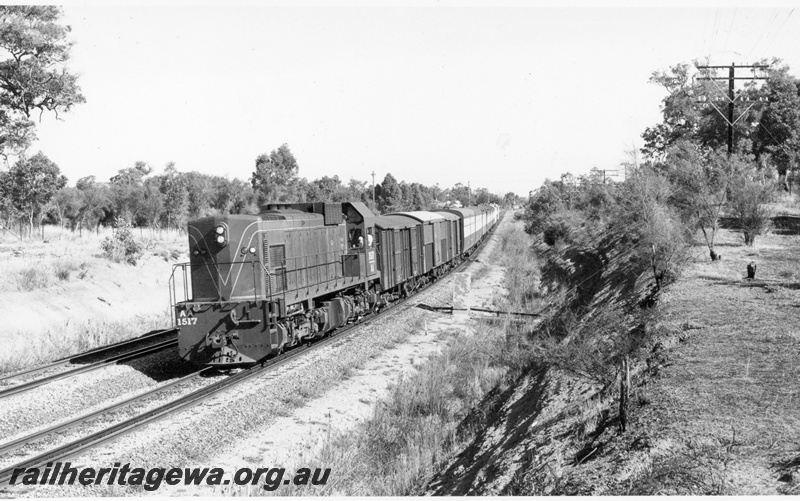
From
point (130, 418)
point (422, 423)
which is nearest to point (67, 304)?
point (130, 418)

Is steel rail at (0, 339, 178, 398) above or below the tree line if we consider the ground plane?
below

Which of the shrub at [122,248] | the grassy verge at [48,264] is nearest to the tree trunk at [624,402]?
the grassy verge at [48,264]

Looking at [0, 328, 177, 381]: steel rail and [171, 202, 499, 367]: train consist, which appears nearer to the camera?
[171, 202, 499, 367]: train consist

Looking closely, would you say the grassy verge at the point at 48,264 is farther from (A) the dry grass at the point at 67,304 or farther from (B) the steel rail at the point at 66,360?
(B) the steel rail at the point at 66,360

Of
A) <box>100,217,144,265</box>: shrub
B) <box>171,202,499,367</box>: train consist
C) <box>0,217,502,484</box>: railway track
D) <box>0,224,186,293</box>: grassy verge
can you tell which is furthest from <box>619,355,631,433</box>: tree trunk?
<box>100,217,144,265</box>: shrub

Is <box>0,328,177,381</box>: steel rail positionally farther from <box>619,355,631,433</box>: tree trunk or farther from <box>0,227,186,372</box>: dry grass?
<box>619,355,631,433</box>: tree trunk

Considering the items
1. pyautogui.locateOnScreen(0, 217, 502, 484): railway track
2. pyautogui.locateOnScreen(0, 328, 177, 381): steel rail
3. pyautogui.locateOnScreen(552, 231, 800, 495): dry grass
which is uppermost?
pyautogui.locateOnScreen(552, 231, 800, 495): dry grass

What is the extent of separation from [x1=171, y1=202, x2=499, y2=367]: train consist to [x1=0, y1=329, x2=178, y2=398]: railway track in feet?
5.33

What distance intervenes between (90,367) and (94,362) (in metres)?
1.07

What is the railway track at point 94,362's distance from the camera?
1288 cm

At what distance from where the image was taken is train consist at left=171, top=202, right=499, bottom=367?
529 inches

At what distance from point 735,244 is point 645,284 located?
7636mm

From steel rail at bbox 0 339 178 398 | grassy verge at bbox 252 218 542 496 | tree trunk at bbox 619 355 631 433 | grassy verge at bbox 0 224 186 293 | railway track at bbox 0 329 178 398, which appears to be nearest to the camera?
tree trunk at bbox 619 355 631 433

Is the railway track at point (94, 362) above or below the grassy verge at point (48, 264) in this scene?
below
